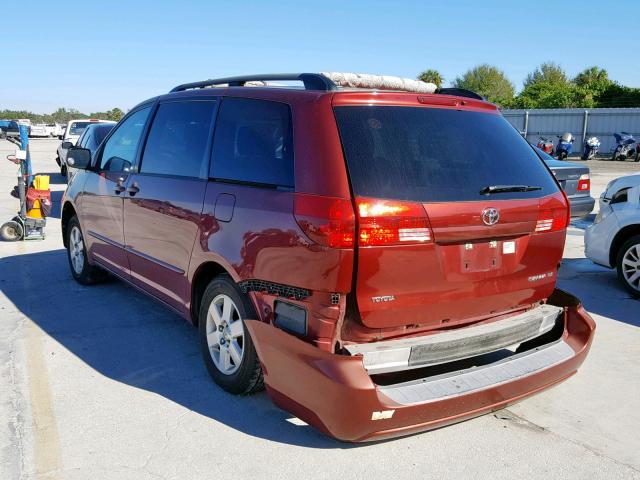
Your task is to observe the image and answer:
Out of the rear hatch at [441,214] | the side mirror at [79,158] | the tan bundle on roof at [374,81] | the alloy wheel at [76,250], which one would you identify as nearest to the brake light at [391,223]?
the rear hatch at [441,214]

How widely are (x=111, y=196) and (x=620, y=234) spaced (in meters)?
5.13

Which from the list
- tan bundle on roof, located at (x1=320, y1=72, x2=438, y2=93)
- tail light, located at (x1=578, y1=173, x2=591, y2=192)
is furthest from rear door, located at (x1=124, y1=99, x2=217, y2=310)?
tail light, located at (x1=578, y1=173, x2=591, y2=192)

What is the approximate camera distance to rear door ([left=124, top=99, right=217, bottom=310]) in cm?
414

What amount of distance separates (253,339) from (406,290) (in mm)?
895

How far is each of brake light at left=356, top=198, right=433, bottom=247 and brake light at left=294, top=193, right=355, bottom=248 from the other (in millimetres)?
54

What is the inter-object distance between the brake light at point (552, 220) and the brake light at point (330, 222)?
126 cm

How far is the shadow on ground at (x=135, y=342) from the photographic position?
3.65 metres

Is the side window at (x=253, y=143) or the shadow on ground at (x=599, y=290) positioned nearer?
the side window at (x=253, y=143)

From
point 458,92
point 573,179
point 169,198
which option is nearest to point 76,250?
point 169,198

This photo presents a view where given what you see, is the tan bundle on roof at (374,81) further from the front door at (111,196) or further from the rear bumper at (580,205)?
the rear bumper at (580,205)

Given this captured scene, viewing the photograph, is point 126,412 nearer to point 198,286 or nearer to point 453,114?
point 198,286

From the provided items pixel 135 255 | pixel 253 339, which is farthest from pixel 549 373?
pixel 135 255

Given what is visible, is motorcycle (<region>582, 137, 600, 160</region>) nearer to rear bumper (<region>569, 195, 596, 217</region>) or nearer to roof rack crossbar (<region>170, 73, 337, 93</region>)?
rear bumper (<region>569, 195, 596, 217</region>)

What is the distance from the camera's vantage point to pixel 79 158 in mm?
5938
